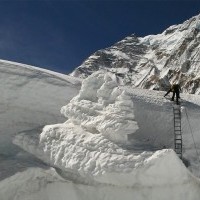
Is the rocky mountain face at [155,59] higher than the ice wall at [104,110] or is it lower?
higher

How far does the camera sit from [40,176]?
11.0 m

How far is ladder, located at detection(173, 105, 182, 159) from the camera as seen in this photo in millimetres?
11766

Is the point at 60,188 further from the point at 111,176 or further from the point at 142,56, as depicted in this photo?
the point at 142,56

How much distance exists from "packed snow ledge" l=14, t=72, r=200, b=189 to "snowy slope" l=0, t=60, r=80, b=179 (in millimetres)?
462

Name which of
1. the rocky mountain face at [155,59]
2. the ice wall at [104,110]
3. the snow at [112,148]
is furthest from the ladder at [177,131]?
the rocky mountain face at [155,59]

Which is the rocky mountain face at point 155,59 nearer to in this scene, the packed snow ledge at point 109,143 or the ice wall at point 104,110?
Result: the packed snow ledge at point 109,143

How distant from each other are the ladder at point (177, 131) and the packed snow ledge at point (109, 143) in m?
0.15

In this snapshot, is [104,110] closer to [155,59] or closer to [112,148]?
[112,148]

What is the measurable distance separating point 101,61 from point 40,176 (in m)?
139

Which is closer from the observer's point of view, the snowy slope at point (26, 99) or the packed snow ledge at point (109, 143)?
the packed snow ledge at point (109, 143)

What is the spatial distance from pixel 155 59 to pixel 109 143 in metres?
125

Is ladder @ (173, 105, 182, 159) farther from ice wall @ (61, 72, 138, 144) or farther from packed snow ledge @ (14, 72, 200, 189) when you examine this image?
ice wall @ (61, 72, 138, 144)

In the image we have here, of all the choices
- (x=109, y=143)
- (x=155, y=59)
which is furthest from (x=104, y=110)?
(x=155, y=59)

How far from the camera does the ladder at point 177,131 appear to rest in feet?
38.6
